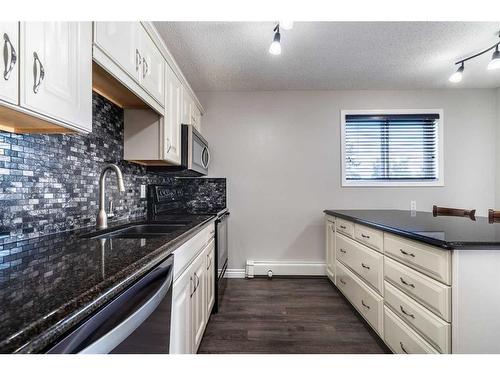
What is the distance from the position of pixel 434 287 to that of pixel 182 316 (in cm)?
121

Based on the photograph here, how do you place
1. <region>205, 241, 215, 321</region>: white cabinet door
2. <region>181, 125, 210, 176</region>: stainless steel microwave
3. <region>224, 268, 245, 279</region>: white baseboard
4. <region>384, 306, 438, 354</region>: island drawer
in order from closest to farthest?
1. <region>384, 306, 438, 354</region>: island drawer
2. <region>205, 241, 215, 321</region>: white cabinet door
3. <region>181, 125, 210, 176</region>: stainless steel microwave
4. <region>224, 268, 245, 279</region>: white baseboard

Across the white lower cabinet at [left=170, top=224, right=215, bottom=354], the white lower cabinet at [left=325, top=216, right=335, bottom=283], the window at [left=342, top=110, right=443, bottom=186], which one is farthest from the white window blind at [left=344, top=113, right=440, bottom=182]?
the white lower cabinet at [left=170, top=224, right=215, bottom=354]

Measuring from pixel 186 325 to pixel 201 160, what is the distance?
178 centimetres

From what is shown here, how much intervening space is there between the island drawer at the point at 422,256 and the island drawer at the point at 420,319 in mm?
195

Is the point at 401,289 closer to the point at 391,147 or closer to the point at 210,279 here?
the point at 210,279

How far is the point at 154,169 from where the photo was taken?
248 cm

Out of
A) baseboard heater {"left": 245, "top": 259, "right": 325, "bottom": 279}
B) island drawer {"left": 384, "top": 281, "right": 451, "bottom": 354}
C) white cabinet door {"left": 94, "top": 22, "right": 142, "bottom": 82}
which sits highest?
white cabinet door {"left": 94, "top": 22, "right": 142, "bottom": 82}

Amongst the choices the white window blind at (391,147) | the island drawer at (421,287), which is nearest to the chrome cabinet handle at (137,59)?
the island drawer at (421,287)

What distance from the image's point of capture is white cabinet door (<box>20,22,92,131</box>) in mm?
791

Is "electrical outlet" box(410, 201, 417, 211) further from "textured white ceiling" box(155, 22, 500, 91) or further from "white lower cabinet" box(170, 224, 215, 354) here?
"white lower cabinet" box(170, 224, 215, 354)

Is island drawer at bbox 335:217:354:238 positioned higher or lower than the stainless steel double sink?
lower

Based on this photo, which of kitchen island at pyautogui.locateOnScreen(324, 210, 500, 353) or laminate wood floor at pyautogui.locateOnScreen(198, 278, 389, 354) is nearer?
kitchen island at pyautogui.locateOnScreen(324, 210, 500, 353)

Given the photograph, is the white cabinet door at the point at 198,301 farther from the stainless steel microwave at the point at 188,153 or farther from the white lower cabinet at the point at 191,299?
the stainless steel microwave at the point at 188,153
